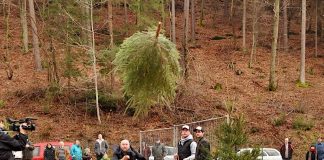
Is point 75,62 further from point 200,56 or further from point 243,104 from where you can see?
point 200,56

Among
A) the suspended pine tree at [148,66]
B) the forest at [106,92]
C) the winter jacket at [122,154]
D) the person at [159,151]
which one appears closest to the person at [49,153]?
the person at [159,151]

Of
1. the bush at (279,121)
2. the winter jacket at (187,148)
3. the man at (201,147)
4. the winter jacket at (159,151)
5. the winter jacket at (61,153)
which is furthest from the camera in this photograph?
the bush at (279,121)

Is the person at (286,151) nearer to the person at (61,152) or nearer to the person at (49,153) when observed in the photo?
the person at (61,152)

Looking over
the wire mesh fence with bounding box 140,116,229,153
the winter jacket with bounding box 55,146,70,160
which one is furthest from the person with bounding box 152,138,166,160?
the winter jacket with bounding box 55,146,70,160

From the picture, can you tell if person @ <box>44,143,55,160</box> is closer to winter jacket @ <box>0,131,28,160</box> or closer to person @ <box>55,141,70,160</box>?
person @ <box>55,141,70,160</box>

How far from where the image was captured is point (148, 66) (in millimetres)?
7852

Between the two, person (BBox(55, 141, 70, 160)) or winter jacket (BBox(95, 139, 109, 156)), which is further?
winter jacket (BBox(95, 139, 109, 156))

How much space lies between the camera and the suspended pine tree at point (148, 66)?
307 inches

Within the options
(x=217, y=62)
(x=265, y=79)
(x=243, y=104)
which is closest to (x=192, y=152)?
(x=243, y=104)

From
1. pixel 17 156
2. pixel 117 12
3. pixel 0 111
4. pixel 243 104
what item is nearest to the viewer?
pixel 17 156

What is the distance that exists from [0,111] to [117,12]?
35232 millimetres

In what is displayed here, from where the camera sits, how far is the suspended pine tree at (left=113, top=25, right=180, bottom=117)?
25.6 feet

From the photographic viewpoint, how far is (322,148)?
20.5m

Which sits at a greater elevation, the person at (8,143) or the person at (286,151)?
the person at (8,143)
